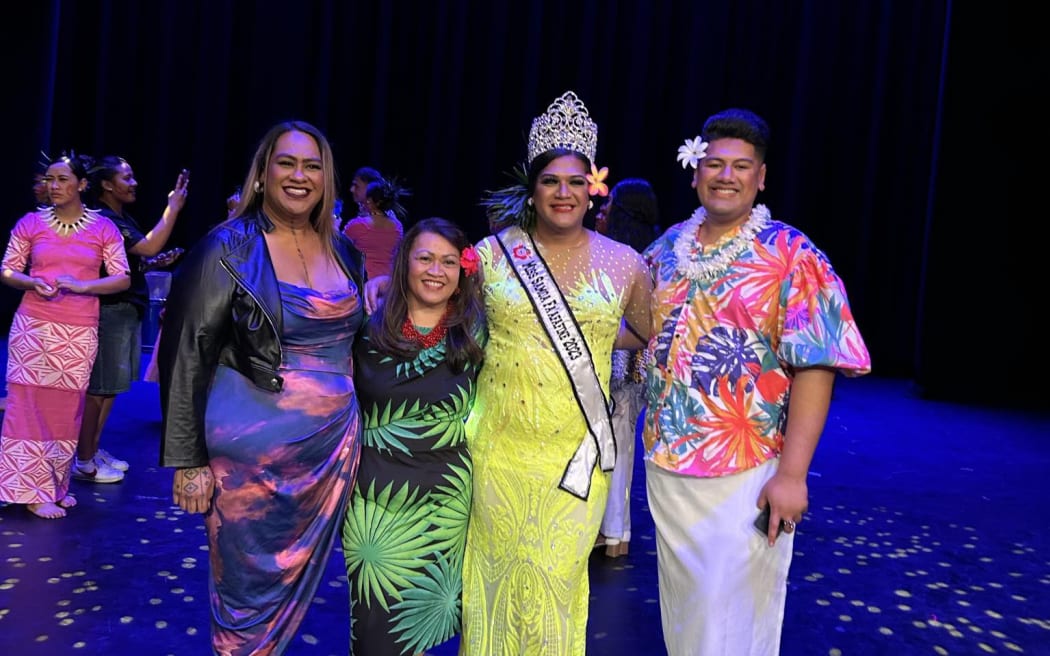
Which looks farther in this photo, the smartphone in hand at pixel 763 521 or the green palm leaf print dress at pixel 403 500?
the green palm leaf print dress at pixel 403 500

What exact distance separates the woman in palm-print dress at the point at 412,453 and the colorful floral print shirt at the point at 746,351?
1.66ft

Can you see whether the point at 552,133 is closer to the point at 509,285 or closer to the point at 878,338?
the point at 509,285

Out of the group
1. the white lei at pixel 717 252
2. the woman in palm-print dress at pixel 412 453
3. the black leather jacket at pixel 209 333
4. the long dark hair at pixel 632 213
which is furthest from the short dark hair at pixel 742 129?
the long dark hair at pixel 632 213

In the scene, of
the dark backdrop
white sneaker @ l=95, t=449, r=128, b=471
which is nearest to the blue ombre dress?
white sneaker @ l=95, t=449, r=128, b=471

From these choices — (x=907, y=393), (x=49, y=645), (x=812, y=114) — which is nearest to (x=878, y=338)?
(x=907, y=393)

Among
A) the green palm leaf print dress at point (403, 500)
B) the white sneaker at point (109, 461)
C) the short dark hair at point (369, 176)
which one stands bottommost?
the white sneaker at point (109, 461)

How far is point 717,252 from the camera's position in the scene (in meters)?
1.94

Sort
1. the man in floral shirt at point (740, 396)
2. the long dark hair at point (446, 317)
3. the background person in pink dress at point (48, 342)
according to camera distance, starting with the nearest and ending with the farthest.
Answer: the man in floral shirt at point (740, 396) → the long dark hair at point (446, 317) → the background person in pink dress at point (48, 342)

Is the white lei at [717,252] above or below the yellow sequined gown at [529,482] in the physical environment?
above

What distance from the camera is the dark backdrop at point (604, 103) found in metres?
8.41

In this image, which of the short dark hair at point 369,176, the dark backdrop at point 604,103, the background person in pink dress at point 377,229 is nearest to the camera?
the background person in pink dress at point 377,229

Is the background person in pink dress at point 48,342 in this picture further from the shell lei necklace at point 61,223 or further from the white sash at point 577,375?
the white sash at point 577,375

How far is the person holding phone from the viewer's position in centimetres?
396

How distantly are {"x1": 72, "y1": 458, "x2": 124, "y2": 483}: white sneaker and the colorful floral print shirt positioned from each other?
3.10 metres
